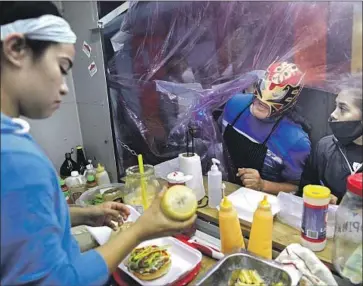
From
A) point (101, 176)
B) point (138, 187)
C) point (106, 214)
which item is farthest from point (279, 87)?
point (101, 176)

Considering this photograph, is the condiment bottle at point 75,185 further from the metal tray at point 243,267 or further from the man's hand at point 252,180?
the metal tray at point 243,267

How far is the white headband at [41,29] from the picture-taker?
62 cm

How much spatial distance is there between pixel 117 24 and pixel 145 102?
0.39m

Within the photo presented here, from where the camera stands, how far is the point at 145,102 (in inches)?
66.9

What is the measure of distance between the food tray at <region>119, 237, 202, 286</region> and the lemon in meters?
0.23

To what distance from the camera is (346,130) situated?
1.15m

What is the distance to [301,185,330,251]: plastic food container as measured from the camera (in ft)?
3.03

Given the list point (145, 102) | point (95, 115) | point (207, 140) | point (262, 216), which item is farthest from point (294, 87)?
point (95, 115)

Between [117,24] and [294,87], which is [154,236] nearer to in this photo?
[294,87]

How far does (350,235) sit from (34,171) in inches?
29.4

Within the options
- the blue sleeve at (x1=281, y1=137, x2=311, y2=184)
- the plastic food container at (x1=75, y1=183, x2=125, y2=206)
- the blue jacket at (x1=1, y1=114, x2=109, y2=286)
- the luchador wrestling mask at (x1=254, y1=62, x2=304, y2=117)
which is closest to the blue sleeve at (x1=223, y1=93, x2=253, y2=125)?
the luchador wrestling mask at (x1=254, y1=62, x2=304, y2=117)

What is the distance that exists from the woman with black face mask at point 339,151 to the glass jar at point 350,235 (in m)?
0.20

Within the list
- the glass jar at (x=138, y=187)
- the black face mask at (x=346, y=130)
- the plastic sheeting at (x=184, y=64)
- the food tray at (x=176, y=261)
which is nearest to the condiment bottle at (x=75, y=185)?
the plastic sheeting at (x=184, y=64)

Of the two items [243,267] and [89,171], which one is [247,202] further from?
[89,171]
